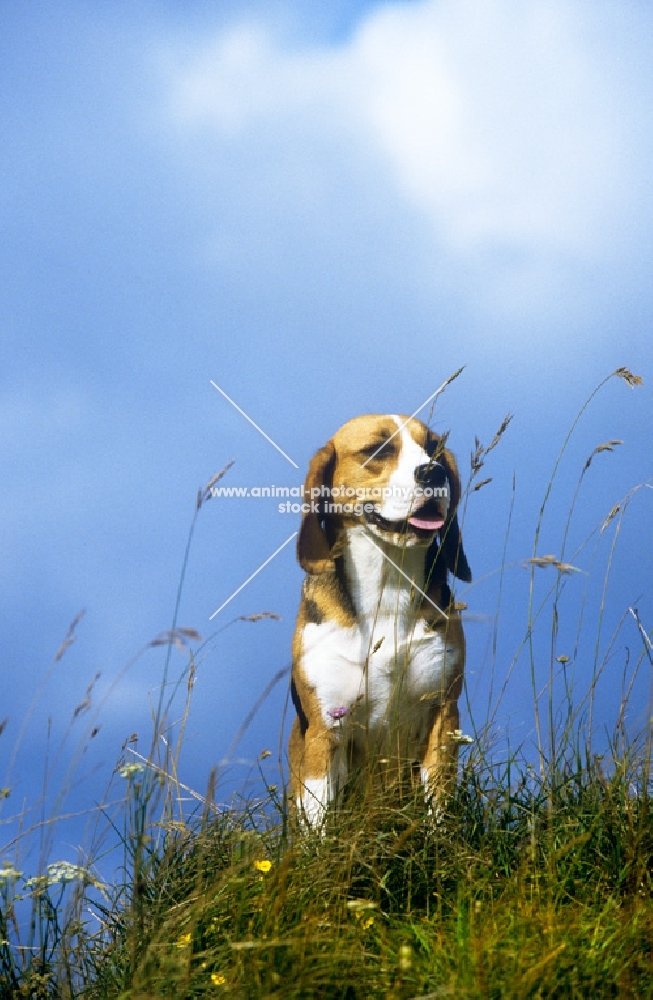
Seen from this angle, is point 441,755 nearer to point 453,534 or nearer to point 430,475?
point 453,534

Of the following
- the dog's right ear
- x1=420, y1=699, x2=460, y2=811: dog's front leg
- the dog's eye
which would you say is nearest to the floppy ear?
the dog's eye

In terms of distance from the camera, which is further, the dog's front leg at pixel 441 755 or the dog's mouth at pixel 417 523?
the dog's mouth at pixel 417 523

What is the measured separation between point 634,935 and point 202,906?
1.35 m

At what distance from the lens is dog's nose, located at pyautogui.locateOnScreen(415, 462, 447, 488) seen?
4668mm

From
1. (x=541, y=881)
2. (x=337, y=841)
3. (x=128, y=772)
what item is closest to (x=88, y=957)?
(x=128, y=772)

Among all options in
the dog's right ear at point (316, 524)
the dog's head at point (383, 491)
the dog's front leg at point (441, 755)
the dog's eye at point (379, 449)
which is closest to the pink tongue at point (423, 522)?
the dog's head at point (383, 491)

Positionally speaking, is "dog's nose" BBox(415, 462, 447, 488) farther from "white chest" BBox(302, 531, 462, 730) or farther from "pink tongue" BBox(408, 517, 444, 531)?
"white chest" BBox(302, 531, 462, 730)

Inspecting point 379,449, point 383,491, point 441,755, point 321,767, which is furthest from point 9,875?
point 379,449

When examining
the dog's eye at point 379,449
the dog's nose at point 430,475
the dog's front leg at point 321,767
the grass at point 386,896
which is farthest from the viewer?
the dog's eye at point 379,449

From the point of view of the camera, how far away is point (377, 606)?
4.61 metres

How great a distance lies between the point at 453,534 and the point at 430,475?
1.26 feet

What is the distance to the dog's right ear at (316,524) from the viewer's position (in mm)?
4969

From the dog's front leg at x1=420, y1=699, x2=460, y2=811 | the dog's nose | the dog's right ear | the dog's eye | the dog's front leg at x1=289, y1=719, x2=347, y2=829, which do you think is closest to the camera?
the dog's front leg at x1=420, y1=699, x2=460, y2=811

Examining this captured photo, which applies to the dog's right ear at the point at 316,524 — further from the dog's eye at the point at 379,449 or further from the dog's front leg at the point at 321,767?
the dog's front leg at the point at 321,767
